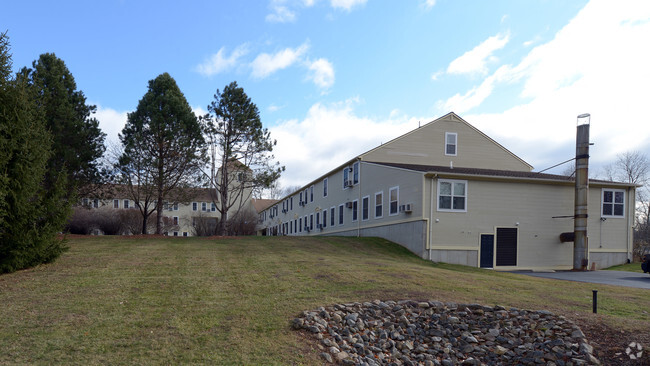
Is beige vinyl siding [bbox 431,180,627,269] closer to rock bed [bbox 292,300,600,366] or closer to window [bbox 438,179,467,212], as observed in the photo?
window [bbox 438,179,467,212]

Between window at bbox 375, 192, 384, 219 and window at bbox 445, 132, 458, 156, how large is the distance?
572cm

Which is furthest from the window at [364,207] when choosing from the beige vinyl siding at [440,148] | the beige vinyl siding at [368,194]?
the beige vinyl siding at [440,148]

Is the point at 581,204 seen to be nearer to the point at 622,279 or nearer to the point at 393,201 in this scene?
the point at 622,279

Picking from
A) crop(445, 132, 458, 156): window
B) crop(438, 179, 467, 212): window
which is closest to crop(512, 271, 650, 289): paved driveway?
crop(438, 179, 467, 212): window

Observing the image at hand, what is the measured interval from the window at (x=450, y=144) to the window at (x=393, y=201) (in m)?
6.29

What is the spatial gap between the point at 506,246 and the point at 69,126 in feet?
65.4

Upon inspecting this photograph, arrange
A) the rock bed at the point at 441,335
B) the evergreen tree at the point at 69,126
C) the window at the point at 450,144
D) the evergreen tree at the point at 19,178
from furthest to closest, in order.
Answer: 1. the window at the point at 450,144
2. the evergreen tree at the point at 69,126
3. the evergreen tree at the point at 19,178
4. the rock bed at the point at 441,335

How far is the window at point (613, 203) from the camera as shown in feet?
71.7

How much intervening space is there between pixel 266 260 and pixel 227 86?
1238cm

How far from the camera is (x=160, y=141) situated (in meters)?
22.0

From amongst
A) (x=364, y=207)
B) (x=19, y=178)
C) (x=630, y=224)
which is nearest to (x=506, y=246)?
(x=630, y=224)

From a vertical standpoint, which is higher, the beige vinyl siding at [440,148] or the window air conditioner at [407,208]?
the beige vinyl siding at [440,148]

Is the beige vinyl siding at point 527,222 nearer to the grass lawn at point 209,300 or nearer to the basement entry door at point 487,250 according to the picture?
the basement entry door at point 487,250

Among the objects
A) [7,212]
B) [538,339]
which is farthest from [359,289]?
[7,212]
